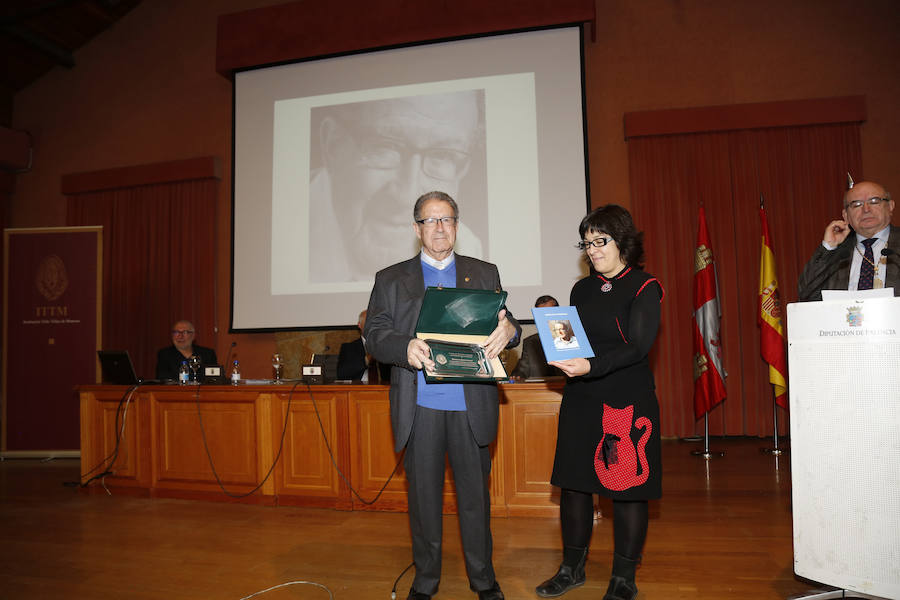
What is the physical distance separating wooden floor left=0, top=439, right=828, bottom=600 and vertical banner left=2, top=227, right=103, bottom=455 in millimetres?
2411

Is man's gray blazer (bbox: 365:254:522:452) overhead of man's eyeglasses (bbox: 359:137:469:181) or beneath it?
beneath

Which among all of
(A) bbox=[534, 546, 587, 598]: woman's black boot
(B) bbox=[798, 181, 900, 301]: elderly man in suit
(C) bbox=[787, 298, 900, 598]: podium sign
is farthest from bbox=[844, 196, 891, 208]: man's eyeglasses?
(A) bbox=[534, 546, 587, 598]: woman's black boot

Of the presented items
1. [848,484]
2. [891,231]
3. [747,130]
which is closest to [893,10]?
[747,130]

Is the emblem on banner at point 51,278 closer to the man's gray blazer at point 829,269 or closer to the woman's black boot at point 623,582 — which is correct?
the woman's black boot at point 623,582

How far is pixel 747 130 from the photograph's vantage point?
19.0ft

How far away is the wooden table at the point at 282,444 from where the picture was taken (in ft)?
11.7

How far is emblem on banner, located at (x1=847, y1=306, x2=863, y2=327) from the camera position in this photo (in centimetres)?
204

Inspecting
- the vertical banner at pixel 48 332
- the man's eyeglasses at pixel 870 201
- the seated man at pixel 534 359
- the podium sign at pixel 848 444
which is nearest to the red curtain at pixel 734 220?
the seated man at pixel 534 359

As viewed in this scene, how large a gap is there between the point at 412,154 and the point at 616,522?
4708 mm

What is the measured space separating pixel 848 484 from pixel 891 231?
113 cm

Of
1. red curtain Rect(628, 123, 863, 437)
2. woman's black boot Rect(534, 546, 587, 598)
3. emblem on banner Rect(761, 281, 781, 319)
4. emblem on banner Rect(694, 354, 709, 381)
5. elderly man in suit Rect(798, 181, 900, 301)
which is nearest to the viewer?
woman's black boot Rect(534, 546, 587, 598)

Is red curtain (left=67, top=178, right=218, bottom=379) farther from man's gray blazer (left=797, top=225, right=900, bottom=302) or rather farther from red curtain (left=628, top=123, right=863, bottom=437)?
man's gray blazer (left=797, top=225, right=900, bottom=302)

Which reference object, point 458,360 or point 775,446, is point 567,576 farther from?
point 775,446

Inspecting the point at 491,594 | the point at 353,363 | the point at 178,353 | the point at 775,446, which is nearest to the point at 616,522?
the point at 491,594
